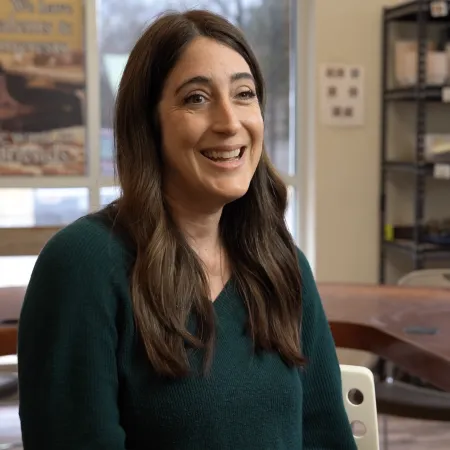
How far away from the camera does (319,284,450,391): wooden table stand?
67.7 inches

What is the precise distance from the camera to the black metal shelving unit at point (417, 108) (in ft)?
11.0

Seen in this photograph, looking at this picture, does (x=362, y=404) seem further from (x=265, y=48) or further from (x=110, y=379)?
(x=265, y=48)

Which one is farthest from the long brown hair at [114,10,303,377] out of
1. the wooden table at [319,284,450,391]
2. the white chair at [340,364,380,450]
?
the wooden table at [319,284,450,391]

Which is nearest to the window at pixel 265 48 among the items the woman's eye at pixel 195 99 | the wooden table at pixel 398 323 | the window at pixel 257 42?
the window at pixel 257 42

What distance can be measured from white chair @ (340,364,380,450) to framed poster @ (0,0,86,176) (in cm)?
247

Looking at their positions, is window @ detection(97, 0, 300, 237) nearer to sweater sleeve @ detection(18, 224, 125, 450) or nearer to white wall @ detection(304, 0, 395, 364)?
white wall @ detection(304, 0, 395, 364)

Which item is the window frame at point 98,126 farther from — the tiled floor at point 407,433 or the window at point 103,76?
the tiled floor at point 407,433

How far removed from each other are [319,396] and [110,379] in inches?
17.2

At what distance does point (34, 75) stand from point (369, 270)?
192 centimetres

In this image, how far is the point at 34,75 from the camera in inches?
138

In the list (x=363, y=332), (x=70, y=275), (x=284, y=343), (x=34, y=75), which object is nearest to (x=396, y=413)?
(x=363, y=332)

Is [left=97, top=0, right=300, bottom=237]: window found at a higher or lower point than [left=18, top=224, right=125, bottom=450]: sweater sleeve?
higher

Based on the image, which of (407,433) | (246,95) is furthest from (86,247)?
(407,433)

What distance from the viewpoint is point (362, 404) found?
141cm
